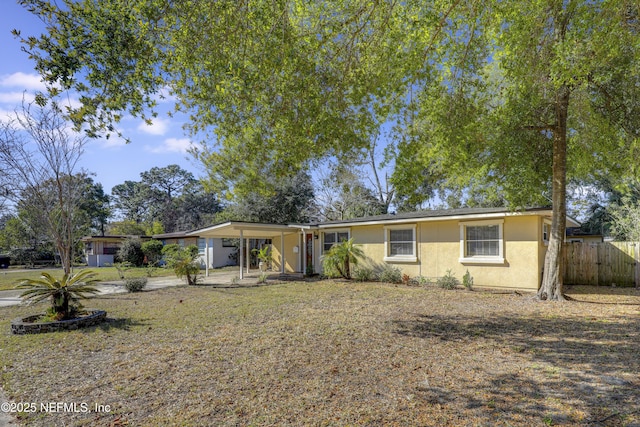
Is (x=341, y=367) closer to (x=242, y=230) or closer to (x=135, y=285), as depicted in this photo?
(x=135, y=285)

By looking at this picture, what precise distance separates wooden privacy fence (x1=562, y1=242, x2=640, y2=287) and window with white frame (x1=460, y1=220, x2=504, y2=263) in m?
2.41

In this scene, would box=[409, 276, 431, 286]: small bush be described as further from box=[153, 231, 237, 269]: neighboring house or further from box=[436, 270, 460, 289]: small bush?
box=[153, 231, 237, 269]: neighboring house

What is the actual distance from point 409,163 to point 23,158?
12542 millimetres

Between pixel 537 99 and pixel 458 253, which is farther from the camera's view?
pixel 458 253

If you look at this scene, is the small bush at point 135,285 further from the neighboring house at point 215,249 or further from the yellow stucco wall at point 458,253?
the neighboring house at point 215,249

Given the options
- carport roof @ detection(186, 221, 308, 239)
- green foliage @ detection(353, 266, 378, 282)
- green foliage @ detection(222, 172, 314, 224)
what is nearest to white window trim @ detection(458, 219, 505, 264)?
green foliage @ detection(353, 266, 378, 282)

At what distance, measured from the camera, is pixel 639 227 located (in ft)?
53.4

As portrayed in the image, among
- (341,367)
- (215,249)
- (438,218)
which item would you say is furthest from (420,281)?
(215,249)

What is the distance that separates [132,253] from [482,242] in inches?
1010

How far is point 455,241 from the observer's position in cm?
1342

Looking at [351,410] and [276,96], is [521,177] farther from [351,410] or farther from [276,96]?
[351,410]

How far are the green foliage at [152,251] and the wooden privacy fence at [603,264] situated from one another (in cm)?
2653

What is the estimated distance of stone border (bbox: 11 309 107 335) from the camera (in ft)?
22.9

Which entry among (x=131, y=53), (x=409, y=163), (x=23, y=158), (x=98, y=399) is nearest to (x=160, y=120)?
(x=131, y=53)
